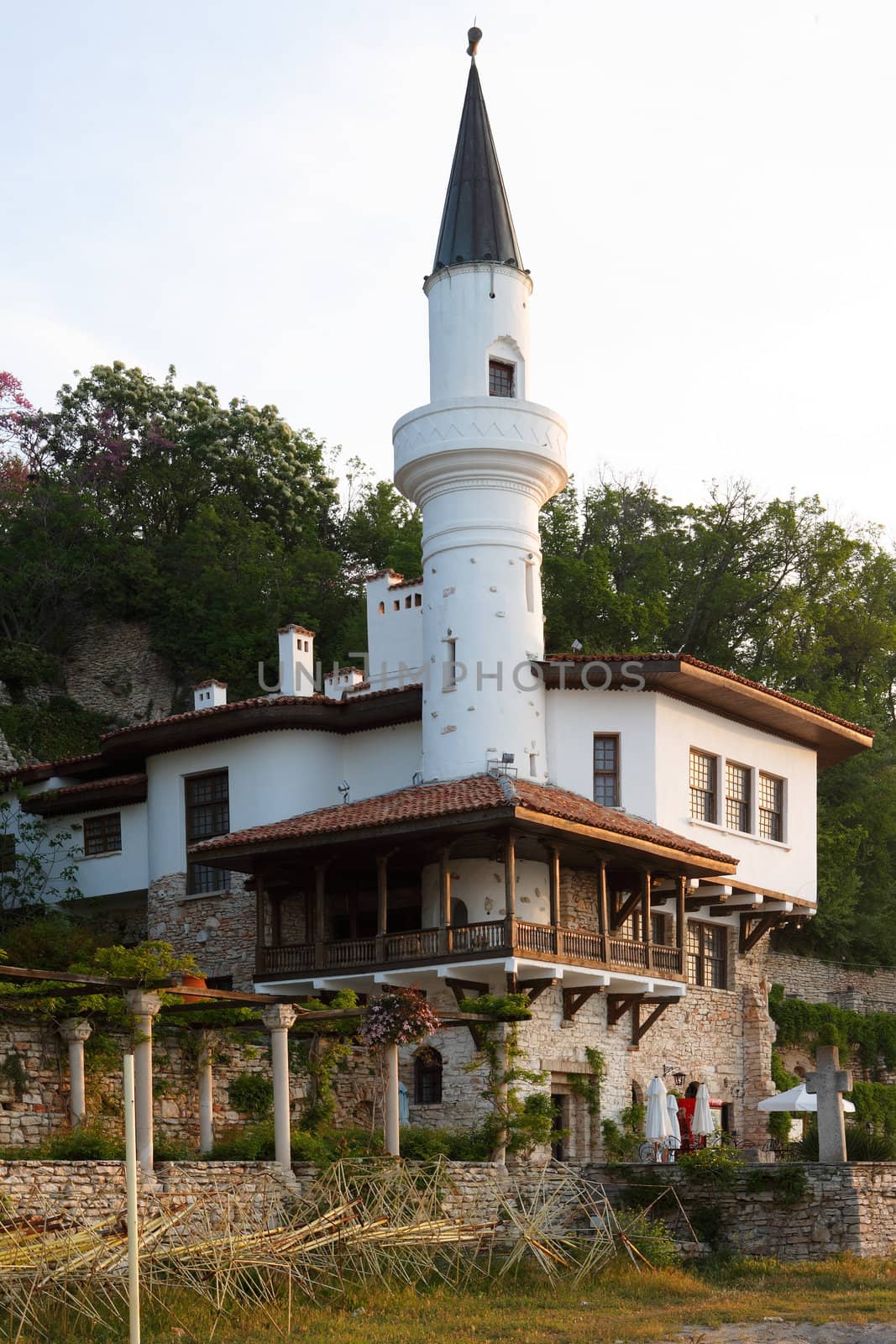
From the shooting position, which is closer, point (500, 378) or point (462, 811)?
point (462, 811)

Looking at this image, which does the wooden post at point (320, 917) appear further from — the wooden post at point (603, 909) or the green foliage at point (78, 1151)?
the green foliage at point (78, 1151)

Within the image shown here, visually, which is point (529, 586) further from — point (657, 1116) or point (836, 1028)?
point (836, 1028)

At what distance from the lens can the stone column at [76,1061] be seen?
76.4 feet

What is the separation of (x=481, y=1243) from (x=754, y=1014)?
41.2 ft

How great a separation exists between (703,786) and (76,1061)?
1356cm

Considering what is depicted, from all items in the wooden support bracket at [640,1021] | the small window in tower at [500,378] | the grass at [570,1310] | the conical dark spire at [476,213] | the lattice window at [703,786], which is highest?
the conical dark spire at [476,213]

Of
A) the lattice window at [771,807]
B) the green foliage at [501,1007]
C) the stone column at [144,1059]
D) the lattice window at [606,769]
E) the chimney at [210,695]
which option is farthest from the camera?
the chimney at [210,695]

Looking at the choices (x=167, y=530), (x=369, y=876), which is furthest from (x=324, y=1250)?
(x=167, y=530)

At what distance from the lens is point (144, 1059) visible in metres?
20.7

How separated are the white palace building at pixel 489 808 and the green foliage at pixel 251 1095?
269 cm

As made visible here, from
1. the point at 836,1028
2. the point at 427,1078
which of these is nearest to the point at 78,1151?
the point at 427,1078

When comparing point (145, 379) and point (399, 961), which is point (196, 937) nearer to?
point (399, 961)

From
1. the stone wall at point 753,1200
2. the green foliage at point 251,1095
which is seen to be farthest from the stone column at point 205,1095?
the stone wall at point 753,1200

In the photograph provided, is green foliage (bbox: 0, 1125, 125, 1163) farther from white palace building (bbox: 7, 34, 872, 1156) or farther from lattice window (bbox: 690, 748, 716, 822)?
lattice window (bbox: 690, 748, 716, 822)
